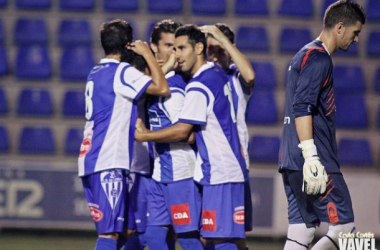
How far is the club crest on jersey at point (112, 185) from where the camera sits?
4.90m

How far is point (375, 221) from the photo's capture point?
8031mm

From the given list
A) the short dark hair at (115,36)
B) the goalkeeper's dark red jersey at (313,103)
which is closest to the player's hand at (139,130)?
the short dark hair at (115,36)

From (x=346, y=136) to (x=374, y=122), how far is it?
0.48m

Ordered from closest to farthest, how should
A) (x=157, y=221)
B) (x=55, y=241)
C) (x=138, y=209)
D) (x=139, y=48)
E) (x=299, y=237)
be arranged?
(x=299, y=237) < (x=139, y=48) < (x=157, y=221) < (x=138, y=209) < (x=55, y=241)

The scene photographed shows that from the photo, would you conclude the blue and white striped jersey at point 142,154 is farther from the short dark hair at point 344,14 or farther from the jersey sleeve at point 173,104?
the short dark hair at point 344,14

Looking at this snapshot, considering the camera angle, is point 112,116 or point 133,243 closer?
point 112,116

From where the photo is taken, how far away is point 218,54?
222 inches

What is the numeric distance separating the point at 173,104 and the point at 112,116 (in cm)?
48

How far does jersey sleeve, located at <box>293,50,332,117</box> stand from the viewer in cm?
426

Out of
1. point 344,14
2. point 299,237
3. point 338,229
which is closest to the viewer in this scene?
point 338,229

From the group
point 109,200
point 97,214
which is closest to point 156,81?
point 109,200

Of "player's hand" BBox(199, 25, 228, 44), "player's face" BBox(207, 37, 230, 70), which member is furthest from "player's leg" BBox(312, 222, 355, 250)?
"player's face" BBox(207, 37, 230, 70)

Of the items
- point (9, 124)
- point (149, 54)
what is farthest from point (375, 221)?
point (9, 124)

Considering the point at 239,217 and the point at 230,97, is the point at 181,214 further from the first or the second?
the point at 230,97
